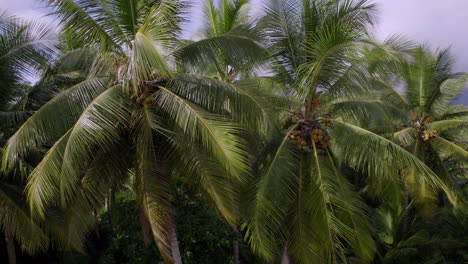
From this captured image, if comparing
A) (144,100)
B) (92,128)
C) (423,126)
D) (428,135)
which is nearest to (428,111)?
(423,126)

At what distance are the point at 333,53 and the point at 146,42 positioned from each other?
11.6 ft

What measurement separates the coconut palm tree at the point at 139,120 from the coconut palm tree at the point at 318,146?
106cm

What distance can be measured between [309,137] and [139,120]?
339 centimetres

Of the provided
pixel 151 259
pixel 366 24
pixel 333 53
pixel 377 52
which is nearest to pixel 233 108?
pixel 333 53

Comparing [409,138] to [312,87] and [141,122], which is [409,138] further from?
[141,122]

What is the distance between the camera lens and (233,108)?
23.9 feet

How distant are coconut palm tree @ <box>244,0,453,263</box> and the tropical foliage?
0.03m

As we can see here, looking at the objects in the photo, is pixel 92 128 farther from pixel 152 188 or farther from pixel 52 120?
pixel 152 188

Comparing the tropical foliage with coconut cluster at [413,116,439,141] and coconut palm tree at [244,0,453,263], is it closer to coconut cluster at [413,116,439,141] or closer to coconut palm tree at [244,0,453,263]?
coconut palm tree at [244,0,453,263]

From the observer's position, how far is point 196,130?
22.6 feet

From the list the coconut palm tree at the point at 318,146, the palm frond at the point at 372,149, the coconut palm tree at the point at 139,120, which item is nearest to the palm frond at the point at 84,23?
the coconut palm tree at the point at 139,120

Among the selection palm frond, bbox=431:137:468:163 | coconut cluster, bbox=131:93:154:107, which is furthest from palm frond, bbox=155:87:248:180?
palm frond, bbox=431:137:468:163

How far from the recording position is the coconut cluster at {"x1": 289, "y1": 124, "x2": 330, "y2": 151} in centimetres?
820

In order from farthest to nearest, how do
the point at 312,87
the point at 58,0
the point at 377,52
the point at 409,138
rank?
1. the point at 409,138
2. the point at 312,87
3. the point at 377,52
4. the point at 58,0
